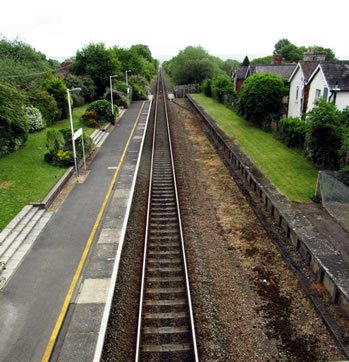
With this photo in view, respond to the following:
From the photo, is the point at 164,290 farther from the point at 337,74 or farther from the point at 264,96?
the point at 264,96

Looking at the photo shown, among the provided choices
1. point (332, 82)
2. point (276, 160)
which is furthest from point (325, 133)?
point (332, 82)

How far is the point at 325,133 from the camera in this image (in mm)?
20172

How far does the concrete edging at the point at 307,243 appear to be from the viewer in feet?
35.3

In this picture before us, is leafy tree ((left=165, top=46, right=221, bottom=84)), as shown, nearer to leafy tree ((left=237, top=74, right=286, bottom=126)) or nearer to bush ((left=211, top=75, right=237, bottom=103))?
bush ((left=211, top=75, right=237, bottom=103))

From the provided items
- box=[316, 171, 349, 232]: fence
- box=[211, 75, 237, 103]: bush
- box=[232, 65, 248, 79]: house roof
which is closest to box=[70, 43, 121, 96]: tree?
box=[211, 75, 237, 103]: bush

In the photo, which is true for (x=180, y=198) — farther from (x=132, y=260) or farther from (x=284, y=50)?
(x=284, y=50)

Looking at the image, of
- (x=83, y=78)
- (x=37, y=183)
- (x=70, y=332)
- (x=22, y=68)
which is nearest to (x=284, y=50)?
(x=83, y=78)

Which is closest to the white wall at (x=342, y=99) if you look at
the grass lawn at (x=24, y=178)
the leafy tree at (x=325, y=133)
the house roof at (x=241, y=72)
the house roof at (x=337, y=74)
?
the house roof at (x=337, y=74)

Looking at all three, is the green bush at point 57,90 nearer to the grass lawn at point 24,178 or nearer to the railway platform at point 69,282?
the grass lawn at point 24,178

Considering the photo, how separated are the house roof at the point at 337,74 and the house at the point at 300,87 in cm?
315

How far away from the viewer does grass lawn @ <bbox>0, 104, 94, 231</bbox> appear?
16.3 m

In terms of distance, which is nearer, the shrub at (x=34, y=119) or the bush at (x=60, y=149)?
the bush at (x=60, y=149)

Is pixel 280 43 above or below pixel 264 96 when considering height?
above

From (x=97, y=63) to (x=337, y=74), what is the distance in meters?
36.5
